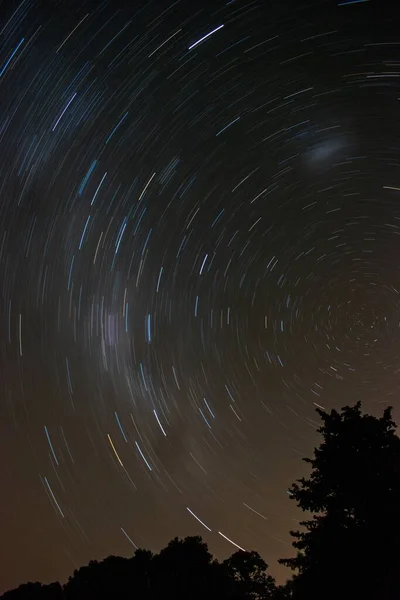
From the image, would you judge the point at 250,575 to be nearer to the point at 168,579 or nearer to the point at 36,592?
the point at 168,579

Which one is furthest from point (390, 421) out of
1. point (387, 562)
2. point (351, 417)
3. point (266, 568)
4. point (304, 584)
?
point (266, 568)

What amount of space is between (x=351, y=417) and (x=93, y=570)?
632 inches

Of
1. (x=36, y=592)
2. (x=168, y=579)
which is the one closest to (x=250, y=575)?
(x=168, y=579)

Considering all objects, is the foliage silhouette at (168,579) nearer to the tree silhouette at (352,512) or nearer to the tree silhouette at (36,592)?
the tree silhouette at (36,592)

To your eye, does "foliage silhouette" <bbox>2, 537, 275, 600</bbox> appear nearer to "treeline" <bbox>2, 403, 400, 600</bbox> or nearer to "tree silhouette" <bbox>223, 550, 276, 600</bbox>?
"tree silhouette" <bbox>223, 550, 276, 600</bbox>

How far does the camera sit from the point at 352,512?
898cm

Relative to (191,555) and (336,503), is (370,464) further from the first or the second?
(191,555)

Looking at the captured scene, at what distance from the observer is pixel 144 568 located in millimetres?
17609

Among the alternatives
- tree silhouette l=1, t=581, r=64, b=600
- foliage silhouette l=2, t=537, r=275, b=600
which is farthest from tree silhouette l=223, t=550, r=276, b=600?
tree silhouette l=1, t=581, r=64, b=600

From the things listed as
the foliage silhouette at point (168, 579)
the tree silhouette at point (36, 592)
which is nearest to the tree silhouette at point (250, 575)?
the foliage silhouette at point (168, 579)

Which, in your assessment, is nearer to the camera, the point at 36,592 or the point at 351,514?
the point at 351,514

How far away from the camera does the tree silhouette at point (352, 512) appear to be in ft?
25.8

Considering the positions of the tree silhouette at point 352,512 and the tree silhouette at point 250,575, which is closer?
the tree silhouette at point 352,512

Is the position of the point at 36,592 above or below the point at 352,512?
below
